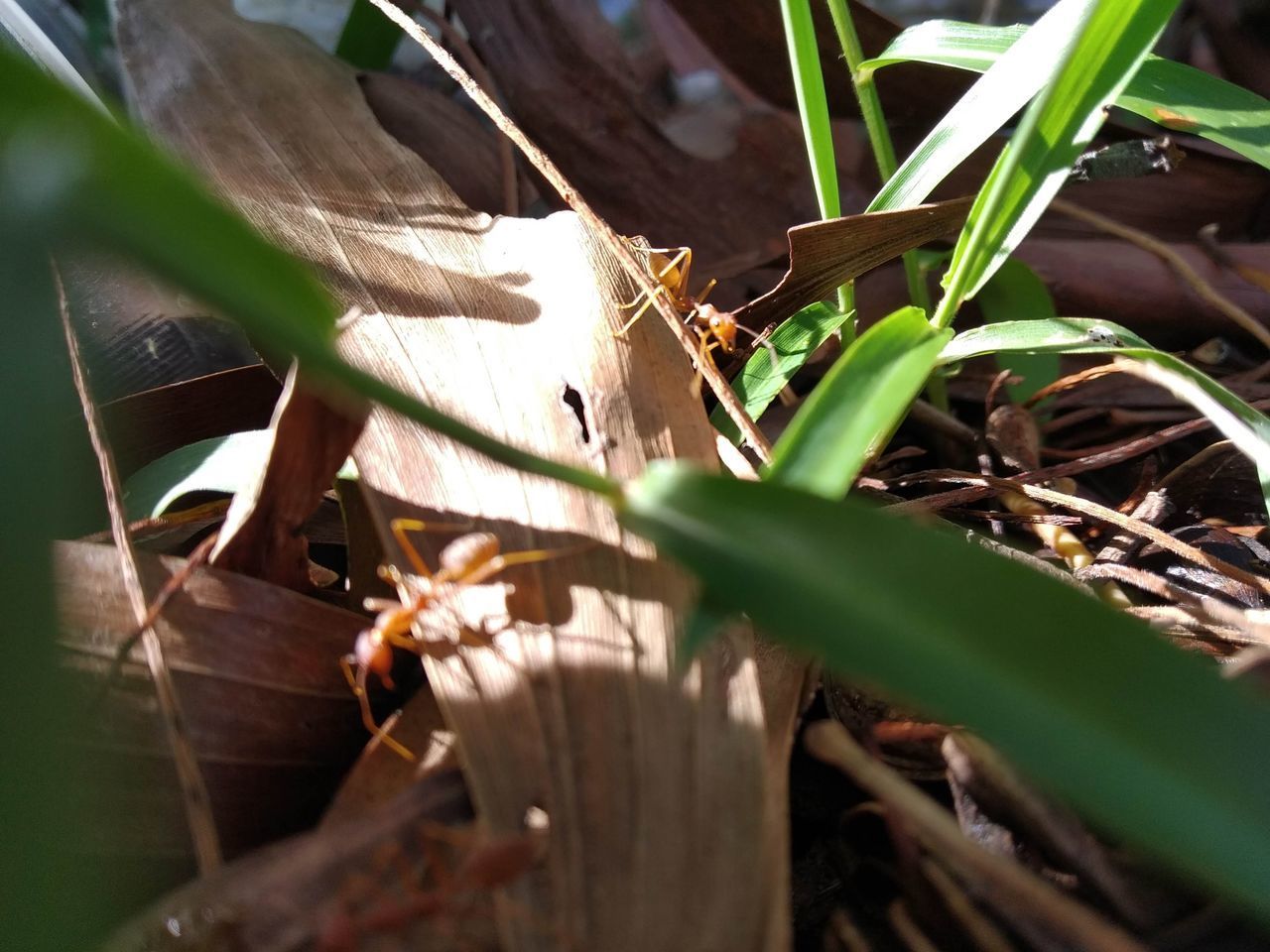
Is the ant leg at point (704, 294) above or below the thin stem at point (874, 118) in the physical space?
below

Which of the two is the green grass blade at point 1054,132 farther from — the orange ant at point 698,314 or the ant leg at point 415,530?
the ant leg at point 415,530

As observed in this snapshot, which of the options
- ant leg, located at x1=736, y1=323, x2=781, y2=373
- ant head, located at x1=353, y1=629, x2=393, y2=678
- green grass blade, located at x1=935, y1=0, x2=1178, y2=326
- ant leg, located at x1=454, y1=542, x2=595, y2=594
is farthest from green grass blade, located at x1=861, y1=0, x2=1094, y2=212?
ant head, located at x1=353, y1=629, x2=393, y2=678

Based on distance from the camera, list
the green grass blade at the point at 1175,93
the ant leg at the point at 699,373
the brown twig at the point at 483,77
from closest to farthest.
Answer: the ant leg at the point at 699,373 → the green grass blade at the point at 1175,93 → the brown twig at the point at 483,77

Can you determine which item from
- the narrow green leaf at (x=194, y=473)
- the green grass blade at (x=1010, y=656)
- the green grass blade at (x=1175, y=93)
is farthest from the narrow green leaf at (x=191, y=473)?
the green grass blade at (x=1175, y=93)

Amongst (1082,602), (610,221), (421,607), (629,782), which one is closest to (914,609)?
(1082,602)

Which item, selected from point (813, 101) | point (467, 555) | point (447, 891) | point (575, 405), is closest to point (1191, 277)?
point (813, 101)

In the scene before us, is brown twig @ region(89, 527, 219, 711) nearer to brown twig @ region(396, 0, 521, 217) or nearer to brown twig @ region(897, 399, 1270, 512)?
brown twig @ region(897, 399, 1270, 512)

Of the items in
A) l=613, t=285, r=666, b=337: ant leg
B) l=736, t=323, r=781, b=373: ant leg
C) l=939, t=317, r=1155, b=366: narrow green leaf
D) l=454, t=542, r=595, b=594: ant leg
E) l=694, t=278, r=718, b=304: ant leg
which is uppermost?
l=613, t=285, r=666, b=337: ant leg
